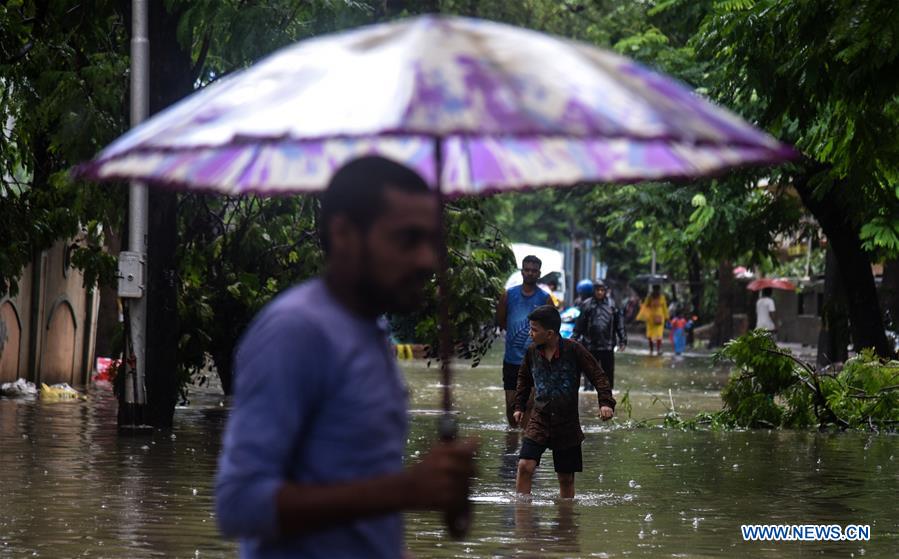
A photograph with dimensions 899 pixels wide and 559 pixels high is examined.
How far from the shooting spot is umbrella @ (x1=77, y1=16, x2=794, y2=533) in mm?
3680

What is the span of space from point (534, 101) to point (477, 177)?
1259 mm

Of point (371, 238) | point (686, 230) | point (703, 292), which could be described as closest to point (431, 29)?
point (371, 238)

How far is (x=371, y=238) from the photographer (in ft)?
11.1

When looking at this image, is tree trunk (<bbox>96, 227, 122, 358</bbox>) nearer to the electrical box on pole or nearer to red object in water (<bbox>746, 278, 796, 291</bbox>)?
the electrical box on pole

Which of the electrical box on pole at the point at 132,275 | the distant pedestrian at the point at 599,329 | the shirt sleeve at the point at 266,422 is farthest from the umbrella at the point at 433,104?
the distant pedestrian at the point at 599,329

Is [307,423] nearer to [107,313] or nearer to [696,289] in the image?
[107,313]

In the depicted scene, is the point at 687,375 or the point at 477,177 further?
the point at 687,375

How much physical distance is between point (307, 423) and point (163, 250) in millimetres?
13658

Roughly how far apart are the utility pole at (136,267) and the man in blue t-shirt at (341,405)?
1247 centimetres

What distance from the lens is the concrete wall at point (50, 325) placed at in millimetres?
23297

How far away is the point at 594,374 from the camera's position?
11352 millimetres

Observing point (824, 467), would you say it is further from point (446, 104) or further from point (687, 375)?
point (687, 375)

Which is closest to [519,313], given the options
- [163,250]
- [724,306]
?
[163,250]

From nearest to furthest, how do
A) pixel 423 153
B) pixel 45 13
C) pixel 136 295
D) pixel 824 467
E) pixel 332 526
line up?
pixel 332 526 → pixel 423 153 → pixel 824 467 → pixel 136 295 → pixel 45 13
